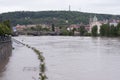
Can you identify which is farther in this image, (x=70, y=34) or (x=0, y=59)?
(x=70, y=34)

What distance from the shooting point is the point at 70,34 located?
551ft

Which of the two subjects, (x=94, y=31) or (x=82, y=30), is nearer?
(x=94, y=31)

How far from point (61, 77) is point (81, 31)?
138491mm

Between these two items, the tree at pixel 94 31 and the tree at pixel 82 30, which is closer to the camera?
the tree at pixel 94 31

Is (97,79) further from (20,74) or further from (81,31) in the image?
(81,31)

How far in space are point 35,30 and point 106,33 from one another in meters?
70.5

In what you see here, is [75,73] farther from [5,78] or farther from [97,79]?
[5,78]

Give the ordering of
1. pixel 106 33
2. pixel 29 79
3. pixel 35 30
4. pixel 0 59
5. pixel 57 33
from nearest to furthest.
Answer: pixel 29 79, pixel 0 59, pixel 106 33, pixel 57 33, pixel 35 30

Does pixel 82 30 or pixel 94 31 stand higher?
pixel 94 31

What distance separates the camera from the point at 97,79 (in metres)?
20.9

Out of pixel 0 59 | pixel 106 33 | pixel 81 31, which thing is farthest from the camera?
pixel 81 31

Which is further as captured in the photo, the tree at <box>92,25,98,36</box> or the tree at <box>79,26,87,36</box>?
the tree at <box>79,26,87,36</box>

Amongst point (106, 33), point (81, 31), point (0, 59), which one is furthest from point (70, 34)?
point (0, 59)

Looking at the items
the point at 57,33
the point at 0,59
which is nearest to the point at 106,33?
the point at 57,33
